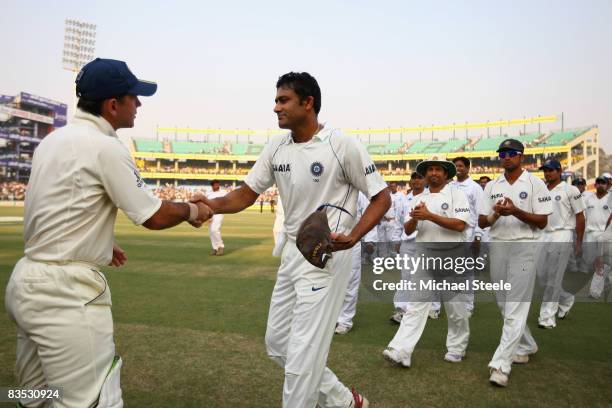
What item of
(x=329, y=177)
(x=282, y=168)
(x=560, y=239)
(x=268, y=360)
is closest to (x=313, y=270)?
(x=329, y=177)

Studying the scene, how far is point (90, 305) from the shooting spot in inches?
92.6

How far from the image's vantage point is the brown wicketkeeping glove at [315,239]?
9.82 feet

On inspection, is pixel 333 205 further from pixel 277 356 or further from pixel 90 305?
pixel 90 305

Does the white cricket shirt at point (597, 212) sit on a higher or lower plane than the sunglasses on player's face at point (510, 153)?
lower

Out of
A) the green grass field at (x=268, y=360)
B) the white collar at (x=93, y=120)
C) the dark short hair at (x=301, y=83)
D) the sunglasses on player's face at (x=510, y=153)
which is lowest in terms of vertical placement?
Answer: the green grass field at (x=268, y=360)

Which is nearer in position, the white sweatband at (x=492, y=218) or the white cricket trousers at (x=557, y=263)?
the white sweatband at (x=492, y=218)

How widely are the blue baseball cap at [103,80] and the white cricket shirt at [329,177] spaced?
4.27 feet

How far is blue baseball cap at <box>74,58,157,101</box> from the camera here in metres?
2.49

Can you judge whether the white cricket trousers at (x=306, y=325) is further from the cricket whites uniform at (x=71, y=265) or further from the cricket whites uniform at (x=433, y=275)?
the cricket whites uniform at (x=433, y=275)

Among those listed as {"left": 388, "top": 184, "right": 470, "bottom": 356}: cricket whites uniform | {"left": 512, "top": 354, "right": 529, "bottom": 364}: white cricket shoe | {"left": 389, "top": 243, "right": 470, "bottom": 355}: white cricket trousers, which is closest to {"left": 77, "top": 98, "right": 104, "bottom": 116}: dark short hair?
{"left": 389, "top": 243, "right": 470, "bottom": 355}: white cricket trousers

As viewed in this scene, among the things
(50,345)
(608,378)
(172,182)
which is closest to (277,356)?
(50,345)

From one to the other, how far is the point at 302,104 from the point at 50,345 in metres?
2.20

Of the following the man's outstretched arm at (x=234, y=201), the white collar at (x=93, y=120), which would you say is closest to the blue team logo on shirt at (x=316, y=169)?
the man's outstretched arm at (x=234, y=201)

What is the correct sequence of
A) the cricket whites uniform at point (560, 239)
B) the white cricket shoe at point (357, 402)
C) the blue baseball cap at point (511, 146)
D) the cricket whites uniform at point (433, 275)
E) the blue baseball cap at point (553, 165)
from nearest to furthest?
the white cricket shoe at point (357, 402) < the blue baseball cap at point (511, 146) < the cricket whites uniform at point (433, 275) < the blue baseball cap at point (553, 165) < the cricket whites uniform at point (560, 239)
